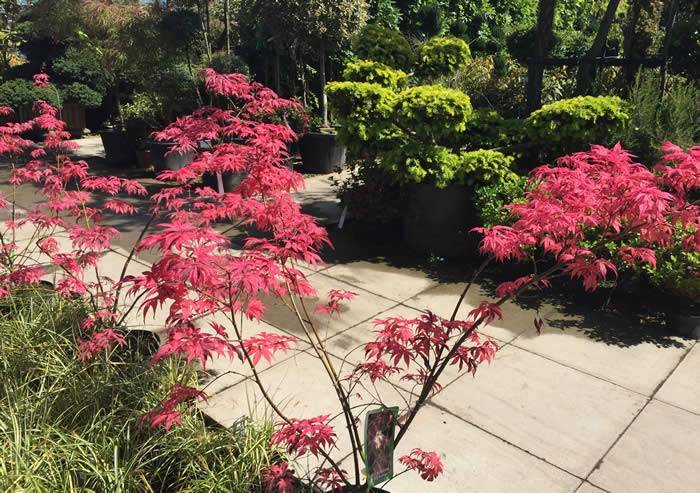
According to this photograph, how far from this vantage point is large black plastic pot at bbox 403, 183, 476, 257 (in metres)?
5.88

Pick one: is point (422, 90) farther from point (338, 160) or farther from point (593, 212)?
point (338, 160)

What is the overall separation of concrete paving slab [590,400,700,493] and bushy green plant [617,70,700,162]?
3.54 meters

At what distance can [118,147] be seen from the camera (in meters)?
10.3

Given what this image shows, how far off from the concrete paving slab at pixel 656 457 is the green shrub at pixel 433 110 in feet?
10.5

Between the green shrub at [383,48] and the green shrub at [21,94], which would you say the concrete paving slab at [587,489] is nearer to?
the green shrub at [383,48]

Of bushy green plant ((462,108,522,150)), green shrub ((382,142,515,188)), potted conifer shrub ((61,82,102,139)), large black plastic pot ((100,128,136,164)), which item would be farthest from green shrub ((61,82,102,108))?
bushy green plant ((462,108,522,150))

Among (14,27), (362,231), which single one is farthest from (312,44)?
(14,27)

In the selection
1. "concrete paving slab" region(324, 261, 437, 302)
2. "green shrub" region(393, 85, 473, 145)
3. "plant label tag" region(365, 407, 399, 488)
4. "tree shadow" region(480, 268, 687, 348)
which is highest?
"green shrub" region(393, 85, 473, 145)

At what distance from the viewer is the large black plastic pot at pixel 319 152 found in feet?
32.4

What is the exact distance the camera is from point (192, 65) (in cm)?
1039

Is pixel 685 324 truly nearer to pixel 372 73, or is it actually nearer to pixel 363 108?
pixel 363 108

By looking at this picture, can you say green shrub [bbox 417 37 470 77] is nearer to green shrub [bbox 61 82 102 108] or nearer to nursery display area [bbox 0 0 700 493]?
nursery display area [bbox 0 0 700 493]

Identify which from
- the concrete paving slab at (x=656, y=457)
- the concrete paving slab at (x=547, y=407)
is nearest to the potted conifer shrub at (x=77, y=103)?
the concrete paving slab at (x=547, y=407)

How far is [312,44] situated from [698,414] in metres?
8.50
